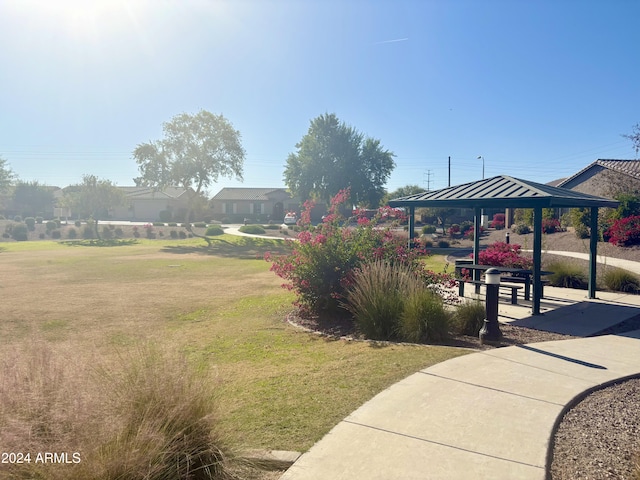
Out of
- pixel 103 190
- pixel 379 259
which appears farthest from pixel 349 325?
pixel 103 190

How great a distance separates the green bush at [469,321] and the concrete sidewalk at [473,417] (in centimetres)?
114

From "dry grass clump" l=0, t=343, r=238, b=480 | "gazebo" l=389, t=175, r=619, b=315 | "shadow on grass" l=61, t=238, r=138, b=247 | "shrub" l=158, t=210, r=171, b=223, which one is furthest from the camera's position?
"shrub" l=158, t=210, r=171, b=223

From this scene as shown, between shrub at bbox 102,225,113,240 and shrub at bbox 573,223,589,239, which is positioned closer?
shrub at bbox 573,223,589,239

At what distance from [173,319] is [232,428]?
6.78 m

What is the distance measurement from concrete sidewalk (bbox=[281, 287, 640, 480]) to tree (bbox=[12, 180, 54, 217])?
281 feet

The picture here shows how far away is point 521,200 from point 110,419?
866cm

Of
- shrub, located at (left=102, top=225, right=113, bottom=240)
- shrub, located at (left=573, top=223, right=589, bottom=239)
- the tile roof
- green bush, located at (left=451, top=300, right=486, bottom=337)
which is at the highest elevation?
the tile roof

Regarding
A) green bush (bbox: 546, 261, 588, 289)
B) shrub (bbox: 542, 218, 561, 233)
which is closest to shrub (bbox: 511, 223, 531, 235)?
shrub (bbox: 542, 218, 561, 233)

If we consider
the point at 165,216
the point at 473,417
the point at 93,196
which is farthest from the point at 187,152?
the point at 473,417

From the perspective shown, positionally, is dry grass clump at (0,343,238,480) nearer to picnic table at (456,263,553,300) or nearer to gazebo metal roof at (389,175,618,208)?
picnic table at (456,263,553,300)

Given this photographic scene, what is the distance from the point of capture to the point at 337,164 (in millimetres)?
55250

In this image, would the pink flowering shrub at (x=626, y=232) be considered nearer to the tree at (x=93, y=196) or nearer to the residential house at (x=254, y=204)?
the tree at (x=93, y=196)

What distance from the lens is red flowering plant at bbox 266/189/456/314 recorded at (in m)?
9.70

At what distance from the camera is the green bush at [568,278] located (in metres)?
13.6
